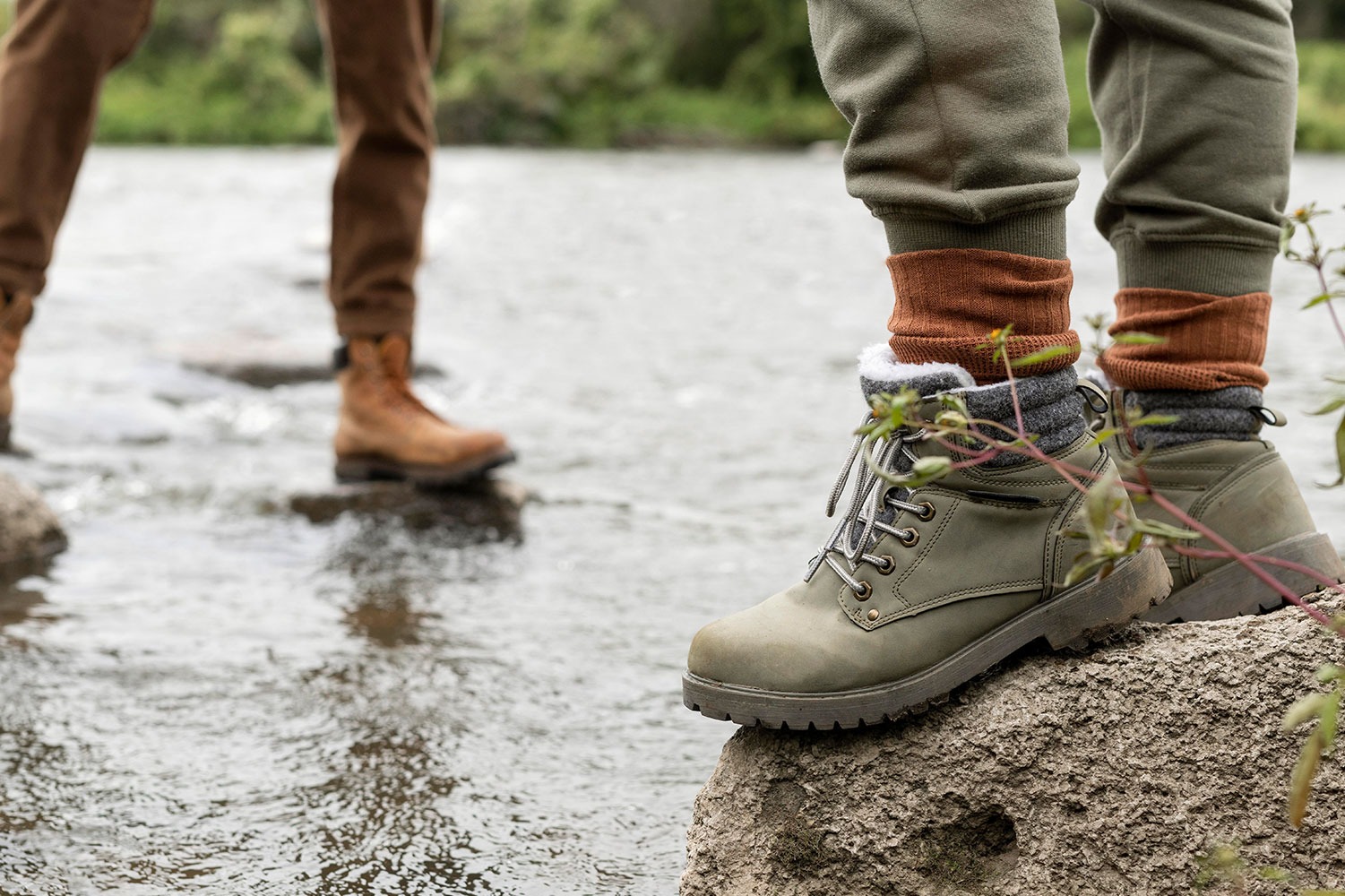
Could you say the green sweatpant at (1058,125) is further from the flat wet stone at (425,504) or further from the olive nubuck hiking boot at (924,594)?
the flat wet stone at (425,504)

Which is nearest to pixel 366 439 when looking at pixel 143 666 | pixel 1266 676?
pixel 143 666

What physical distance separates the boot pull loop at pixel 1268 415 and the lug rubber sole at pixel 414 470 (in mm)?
1883

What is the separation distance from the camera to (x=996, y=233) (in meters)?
1.35

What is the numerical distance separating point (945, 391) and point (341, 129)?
2275mm

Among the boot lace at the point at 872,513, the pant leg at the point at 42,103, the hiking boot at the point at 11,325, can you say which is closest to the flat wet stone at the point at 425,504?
the hiking boot at the point at 11,325

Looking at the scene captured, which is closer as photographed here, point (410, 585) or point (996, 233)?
point (996, 233)


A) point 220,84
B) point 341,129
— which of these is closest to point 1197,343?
point 341,129

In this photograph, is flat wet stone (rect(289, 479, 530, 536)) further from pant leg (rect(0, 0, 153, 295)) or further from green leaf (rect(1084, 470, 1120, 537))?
green leaf (rect(1084, 470, 1120, 537))

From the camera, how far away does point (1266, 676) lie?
4.34 feet

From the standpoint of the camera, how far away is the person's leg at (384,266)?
3178 mm

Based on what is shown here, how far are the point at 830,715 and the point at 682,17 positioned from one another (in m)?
36.8

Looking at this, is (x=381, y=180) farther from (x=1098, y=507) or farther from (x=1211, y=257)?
(x=1098, y=507)

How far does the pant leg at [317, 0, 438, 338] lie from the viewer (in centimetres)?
316

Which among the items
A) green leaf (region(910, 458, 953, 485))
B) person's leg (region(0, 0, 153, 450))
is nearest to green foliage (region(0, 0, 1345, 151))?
person's leg (region(0, 0, 153, 450))
